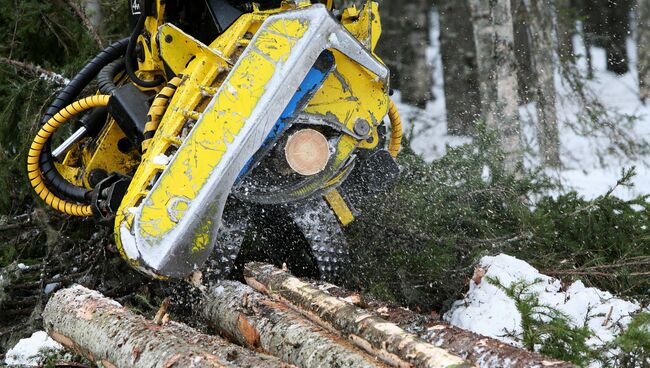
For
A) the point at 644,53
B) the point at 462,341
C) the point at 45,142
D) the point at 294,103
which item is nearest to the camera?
the point at 462,341

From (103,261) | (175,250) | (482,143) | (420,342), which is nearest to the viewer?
(420,342)

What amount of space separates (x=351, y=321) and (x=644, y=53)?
11.6 meters

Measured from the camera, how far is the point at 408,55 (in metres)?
16.2

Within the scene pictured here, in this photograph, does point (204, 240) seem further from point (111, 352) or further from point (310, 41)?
point (310, 41)

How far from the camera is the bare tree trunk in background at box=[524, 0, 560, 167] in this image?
10.5 meters

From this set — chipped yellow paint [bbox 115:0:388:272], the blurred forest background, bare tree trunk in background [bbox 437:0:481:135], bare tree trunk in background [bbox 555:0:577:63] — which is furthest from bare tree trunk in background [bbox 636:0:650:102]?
chipped yellow paint [bbox 115:0:388:272]

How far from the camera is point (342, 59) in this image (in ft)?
16.4

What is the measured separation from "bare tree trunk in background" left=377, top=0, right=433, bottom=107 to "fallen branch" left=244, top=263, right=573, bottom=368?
1071cm

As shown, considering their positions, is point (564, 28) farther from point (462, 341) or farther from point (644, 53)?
point (462, 341)

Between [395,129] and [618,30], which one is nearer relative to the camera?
[395,129]

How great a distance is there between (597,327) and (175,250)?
2012mm

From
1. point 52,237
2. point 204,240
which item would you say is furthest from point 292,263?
point 52,237

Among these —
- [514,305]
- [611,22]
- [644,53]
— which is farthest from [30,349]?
[611,22]

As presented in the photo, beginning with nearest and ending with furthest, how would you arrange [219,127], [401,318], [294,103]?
[401,318]
[219,127]
[294,103]
